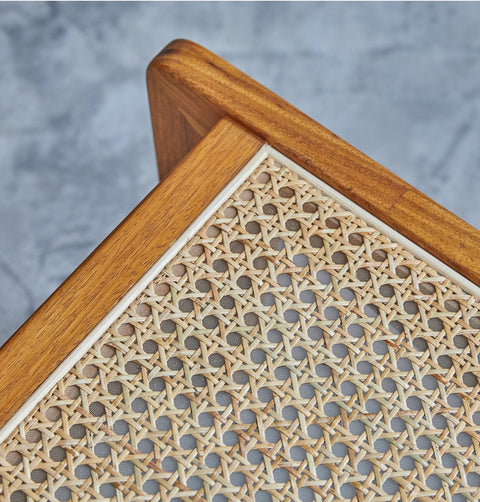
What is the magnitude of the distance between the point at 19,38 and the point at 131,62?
0.23 m

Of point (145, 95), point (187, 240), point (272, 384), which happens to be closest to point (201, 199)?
point (187, 240)

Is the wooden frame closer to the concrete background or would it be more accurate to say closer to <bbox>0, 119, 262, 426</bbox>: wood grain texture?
<bbox>0, 119, 262, 426</bbox>: wood grain texture

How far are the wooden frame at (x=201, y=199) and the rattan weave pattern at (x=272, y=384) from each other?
19mm

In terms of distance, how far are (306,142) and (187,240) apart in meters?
0.14

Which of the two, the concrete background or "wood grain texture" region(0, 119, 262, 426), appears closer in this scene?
"wood grain texture" region(0, 119, 262, 426)

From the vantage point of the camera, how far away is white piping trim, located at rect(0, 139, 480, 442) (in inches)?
22.1

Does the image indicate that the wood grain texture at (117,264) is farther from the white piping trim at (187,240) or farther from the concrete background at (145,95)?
the concrete background at (145,95)

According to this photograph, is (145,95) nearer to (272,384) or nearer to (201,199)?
(201,199)

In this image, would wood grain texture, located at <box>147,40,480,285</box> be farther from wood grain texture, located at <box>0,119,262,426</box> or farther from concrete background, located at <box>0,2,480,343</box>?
concrete background, located at <box>0,2,480,343</box>

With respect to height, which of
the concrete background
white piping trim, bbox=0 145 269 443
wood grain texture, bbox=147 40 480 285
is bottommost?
white piping trim, bbox=0 145 269 443

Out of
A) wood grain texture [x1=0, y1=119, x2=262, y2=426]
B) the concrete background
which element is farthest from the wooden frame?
the concrete background

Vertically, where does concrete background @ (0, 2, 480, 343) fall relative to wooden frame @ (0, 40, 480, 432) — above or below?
above

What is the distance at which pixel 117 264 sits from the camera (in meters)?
0.61

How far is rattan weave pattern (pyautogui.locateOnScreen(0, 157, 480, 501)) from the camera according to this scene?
0.55 meters
